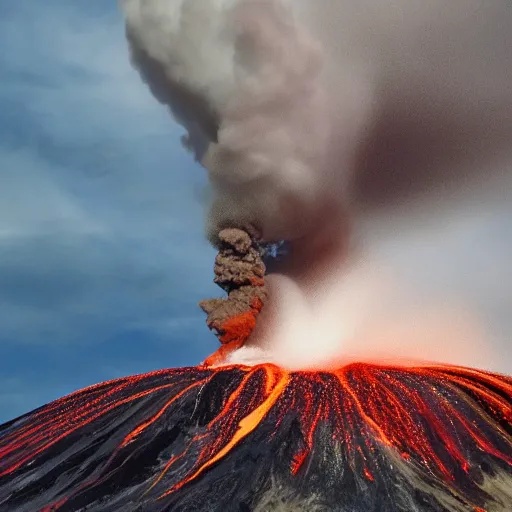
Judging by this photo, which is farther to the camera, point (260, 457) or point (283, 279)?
point (283, 279)

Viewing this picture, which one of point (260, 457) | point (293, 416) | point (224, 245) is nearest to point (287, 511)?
point (260, 457)

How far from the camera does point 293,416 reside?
48.9ft

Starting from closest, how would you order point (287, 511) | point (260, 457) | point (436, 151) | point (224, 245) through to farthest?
point (287, 511)
point (260, 457)
point (224, 245)
point (436, 151)

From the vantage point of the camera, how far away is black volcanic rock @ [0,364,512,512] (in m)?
12.5

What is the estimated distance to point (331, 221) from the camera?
23391 millimetres

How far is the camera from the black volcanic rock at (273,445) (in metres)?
12.5

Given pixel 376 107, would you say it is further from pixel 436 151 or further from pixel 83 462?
pixel 83 462

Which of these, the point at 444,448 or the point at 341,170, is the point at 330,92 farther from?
the point at 444,448

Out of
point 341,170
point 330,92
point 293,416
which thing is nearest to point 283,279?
point 341,170

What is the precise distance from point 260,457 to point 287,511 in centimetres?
170

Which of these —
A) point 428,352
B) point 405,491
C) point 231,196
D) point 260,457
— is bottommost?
point 405,491

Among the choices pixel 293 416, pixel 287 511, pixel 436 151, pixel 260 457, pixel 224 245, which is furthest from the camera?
pixel 436 151

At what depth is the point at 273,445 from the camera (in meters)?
13.8

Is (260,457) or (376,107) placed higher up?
(376,107)
